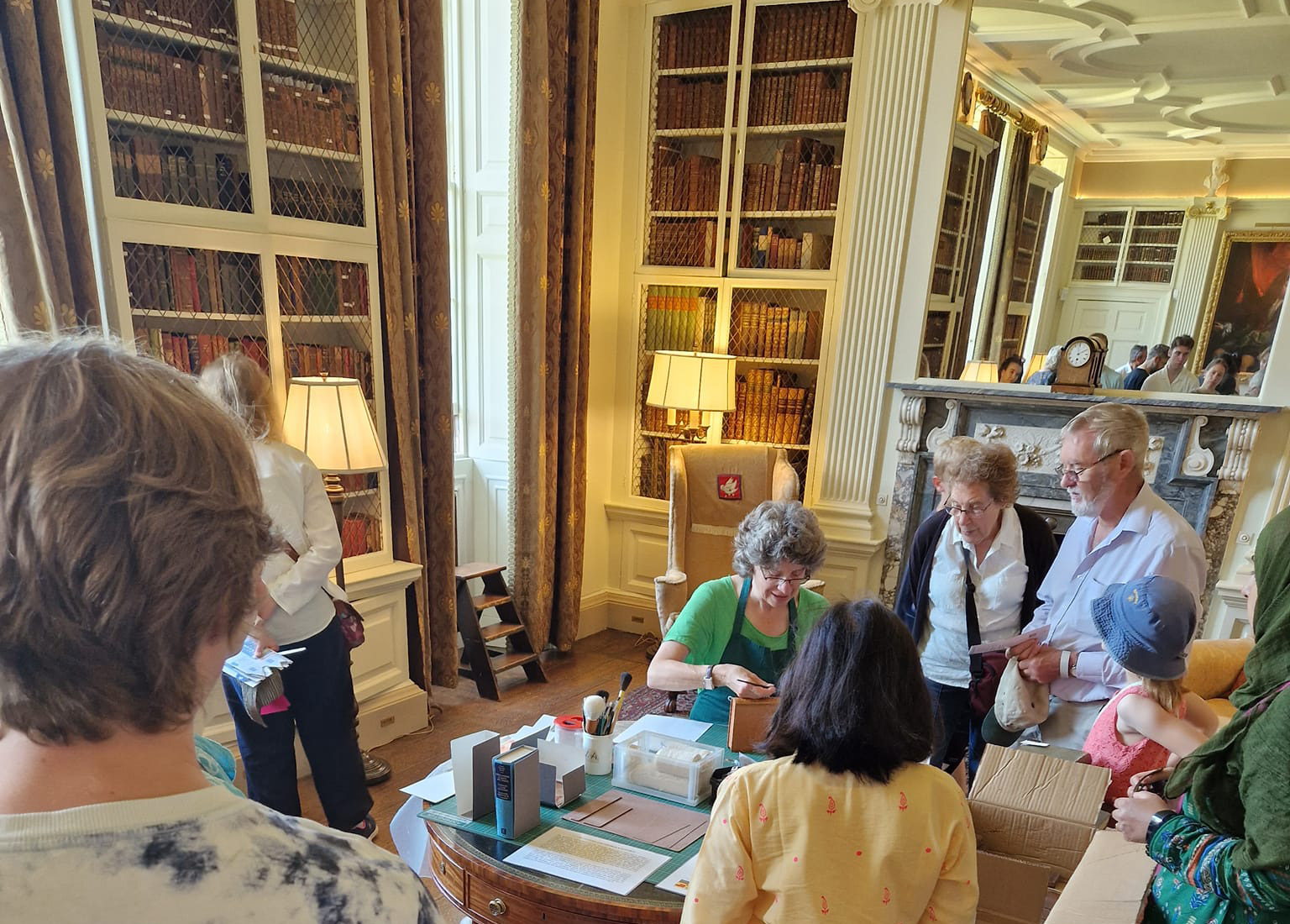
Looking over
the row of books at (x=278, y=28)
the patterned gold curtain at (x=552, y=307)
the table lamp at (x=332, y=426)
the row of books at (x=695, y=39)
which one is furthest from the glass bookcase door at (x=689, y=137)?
the table lamp at (x=332, y=426)

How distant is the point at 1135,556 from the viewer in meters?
1.91

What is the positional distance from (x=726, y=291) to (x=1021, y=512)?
7.55 feet

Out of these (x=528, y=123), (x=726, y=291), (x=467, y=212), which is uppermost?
(x=528, y=123)

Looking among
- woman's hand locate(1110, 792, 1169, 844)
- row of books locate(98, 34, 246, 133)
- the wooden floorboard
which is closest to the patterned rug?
the wooden floorboard

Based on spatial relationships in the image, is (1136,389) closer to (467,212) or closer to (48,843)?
(467,212)

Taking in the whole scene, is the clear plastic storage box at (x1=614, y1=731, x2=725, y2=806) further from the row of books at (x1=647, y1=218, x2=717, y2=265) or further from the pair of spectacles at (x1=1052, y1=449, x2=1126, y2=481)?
the row of books at (x1=647, y1=218, x2=717, y2=265)

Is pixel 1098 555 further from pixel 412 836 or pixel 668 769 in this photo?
pixel 412 836

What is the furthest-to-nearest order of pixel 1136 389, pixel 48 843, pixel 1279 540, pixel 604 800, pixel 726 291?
pixel 726 291 < pixel 1136 389 < pixel 604 800 < pixel 1279 540 < pixel 48 843

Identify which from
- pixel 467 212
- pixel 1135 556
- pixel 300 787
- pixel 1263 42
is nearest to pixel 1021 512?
pixel 1135 556

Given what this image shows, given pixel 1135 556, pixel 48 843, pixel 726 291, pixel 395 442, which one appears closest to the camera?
pixel 48 843

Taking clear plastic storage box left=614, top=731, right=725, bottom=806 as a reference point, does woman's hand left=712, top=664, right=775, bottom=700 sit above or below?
above

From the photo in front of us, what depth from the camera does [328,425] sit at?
2.50 m

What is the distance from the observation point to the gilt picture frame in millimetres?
3182

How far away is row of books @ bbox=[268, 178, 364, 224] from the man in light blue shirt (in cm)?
254
